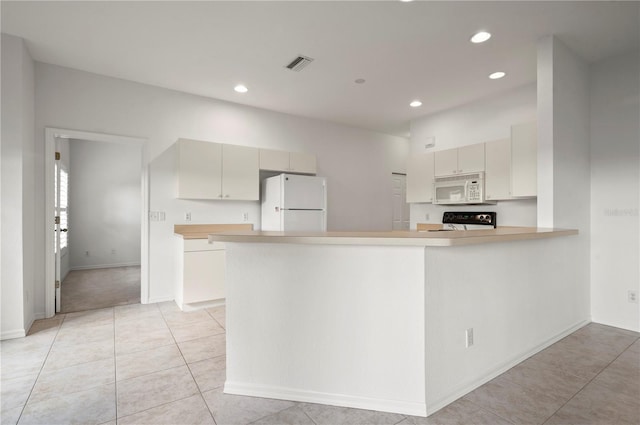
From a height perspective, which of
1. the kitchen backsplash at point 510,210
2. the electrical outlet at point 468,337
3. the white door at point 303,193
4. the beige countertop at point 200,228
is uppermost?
the white door at point 303,193

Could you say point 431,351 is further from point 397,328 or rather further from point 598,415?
point 598,415

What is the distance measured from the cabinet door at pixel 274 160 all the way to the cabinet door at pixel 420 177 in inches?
73.7

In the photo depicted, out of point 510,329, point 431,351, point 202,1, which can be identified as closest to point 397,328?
point 431,351

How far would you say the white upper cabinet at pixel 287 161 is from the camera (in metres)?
4.43

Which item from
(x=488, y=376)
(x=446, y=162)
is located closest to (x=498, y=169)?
(x=446, y=162)

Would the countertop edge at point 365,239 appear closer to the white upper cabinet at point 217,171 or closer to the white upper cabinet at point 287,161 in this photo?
the white upper cabinet at point 217,171

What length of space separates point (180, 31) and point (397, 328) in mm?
2874

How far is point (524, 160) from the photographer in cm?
338

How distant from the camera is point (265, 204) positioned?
4.56 m

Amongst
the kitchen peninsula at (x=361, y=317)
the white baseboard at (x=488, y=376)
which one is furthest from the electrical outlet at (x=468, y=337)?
the white baseboard at (x=488, y=376)

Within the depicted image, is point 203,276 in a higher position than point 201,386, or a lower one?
higher

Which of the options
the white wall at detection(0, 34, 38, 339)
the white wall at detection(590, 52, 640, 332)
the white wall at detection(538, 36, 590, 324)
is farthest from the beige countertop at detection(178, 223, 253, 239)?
the white wall at detection(590, 52, 640, 332)

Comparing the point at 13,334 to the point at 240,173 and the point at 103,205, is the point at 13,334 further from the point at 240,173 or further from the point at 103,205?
the point at 103,205

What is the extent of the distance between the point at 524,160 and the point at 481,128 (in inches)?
40.9
